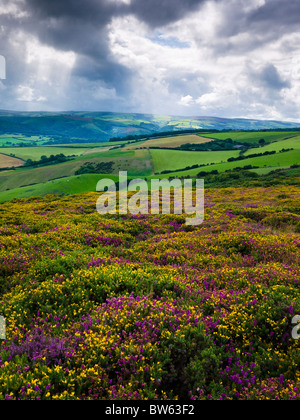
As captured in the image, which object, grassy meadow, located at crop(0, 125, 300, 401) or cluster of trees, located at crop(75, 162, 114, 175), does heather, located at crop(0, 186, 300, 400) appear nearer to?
grassy meadow, located at crop(0, 125, 300, 401)

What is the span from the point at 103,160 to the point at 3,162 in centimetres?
7986

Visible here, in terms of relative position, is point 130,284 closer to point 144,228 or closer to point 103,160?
point 144,228

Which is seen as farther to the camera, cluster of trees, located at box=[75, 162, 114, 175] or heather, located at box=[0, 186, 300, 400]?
cluster of trees, located at box=[75, 162, 114, 175]

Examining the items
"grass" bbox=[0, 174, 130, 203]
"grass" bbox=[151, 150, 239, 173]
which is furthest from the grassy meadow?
"grass" bbox=[151, 150, 239, 173]

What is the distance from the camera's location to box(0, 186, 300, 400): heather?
14.7 feet

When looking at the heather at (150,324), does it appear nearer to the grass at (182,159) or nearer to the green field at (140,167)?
the green field at (140,167)

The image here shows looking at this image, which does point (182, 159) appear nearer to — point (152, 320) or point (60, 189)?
point (60, 189)

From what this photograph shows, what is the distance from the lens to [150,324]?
5.70 metres

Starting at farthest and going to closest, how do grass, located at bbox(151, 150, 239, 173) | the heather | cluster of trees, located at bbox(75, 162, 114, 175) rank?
cluster of trees, located at bbox(75, 162, 114, 175), grass, located at bbox(151, 150, 239, 173), the heather

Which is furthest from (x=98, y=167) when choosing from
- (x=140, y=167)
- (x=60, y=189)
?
(x=60, y=189)

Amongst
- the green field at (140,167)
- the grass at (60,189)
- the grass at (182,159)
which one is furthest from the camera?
the grass at (182,159)

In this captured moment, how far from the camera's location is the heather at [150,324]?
4492 millimetres

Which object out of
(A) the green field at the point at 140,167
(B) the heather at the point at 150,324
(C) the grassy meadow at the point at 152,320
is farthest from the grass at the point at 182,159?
(B) the heather at the point at 150,324
